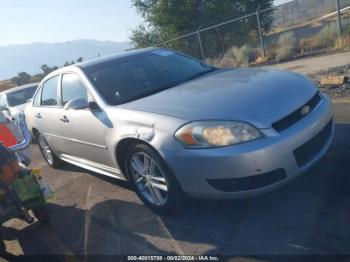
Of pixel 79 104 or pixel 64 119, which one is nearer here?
pixel 79 104

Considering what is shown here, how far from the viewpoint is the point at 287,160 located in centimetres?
336

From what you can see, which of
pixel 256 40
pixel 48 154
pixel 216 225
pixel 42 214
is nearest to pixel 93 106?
pixel 42 214

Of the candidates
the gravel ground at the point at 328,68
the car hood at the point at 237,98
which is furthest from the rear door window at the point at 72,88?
the gravel ground at the point at 328,68

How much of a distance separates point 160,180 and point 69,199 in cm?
191

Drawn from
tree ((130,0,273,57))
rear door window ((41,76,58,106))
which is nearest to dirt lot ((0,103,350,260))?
rear door window ((41,76,58,106))

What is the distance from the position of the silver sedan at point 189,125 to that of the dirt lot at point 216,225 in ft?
1.08

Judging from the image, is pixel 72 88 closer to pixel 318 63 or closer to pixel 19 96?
pixel 318 63

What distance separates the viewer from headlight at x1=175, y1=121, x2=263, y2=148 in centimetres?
334

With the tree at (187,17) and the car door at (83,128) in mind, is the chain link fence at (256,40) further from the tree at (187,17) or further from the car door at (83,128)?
the car door at (83,128)

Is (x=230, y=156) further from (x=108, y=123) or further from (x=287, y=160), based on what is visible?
(x=108, y=123)

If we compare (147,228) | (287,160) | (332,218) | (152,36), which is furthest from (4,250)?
(152,36)

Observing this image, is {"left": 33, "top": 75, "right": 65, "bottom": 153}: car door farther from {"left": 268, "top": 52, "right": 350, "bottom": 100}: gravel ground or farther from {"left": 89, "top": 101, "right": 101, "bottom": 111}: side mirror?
{"left": 268, "top": 52, "right": 350, "bottom": 100}: gravel ground

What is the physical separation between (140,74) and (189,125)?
1610 millimetres

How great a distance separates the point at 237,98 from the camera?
371 centimetres
